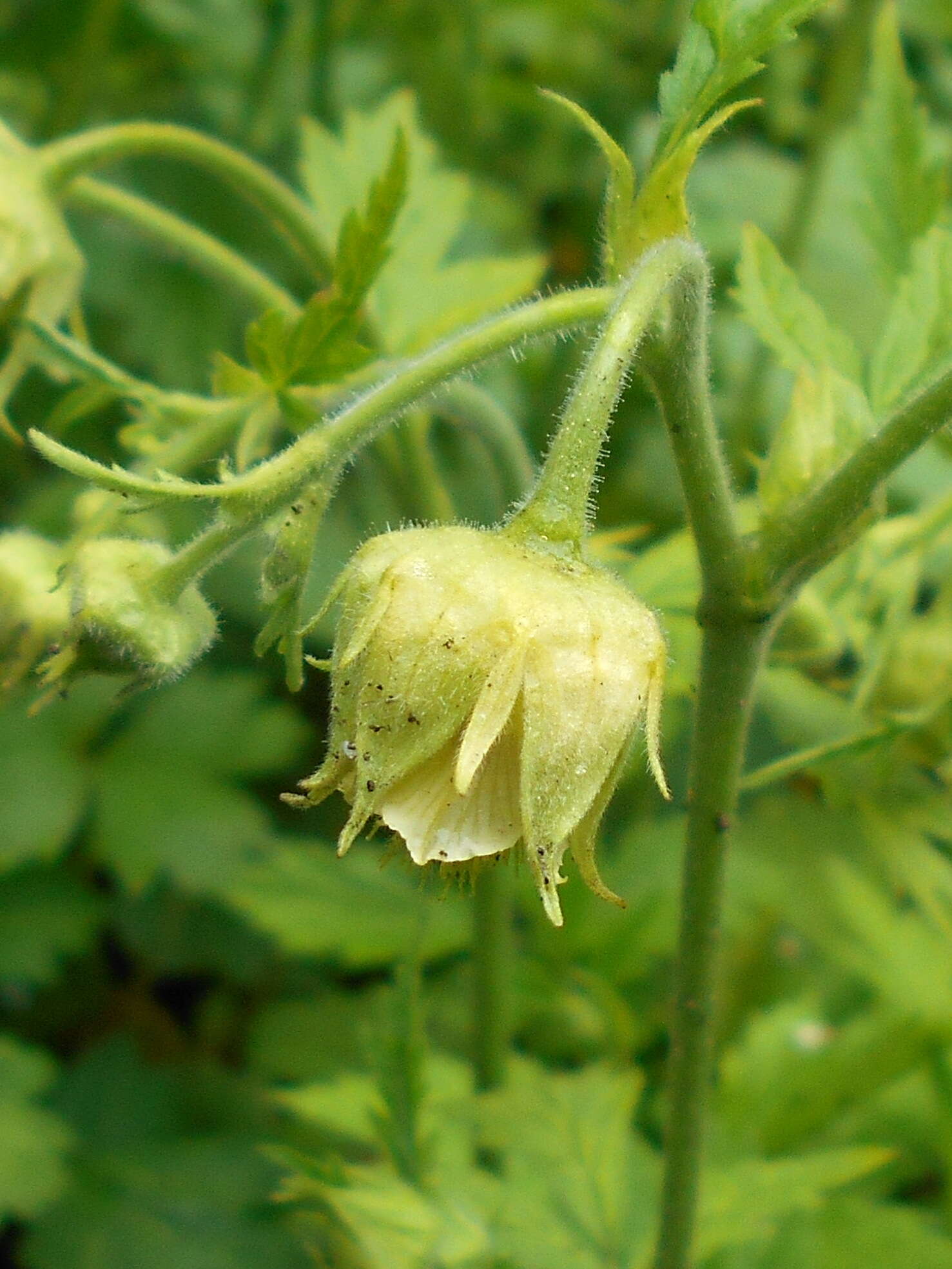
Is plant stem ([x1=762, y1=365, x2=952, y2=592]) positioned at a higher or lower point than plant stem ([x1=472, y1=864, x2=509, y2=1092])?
higher

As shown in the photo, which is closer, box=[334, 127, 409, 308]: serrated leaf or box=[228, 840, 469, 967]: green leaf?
box=[334, 127, 409, 308]: serrated leaf

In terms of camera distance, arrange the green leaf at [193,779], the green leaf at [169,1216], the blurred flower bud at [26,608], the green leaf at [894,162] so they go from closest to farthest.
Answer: the blurred flower bud at [26,608]
the green leaf at [894,162]
the green leaf at [169,1216]
the green leaf at [193,779]

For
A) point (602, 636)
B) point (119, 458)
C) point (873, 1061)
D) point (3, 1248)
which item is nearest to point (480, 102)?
point (119, 458)

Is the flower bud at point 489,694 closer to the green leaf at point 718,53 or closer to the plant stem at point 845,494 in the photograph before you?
the plant stem at point 845,494

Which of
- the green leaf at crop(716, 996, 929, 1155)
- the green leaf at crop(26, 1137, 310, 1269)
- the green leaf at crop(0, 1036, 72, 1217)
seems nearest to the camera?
the green leaf at crop(716, 996, 929, 1155)

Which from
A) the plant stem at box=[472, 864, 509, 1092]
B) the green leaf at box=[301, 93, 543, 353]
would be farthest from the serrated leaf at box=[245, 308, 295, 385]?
the plant stem at box=[472, 864, 509, 1092]

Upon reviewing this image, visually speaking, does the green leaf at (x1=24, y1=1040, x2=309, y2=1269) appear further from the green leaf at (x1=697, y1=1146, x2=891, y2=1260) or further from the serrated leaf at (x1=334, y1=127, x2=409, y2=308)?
the serrated leaf at (x1=334, y1=127, x2=409, y2=308)

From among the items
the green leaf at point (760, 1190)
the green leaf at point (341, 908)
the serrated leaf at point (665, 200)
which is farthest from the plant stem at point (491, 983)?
the serrated leaf at point (665, 200)

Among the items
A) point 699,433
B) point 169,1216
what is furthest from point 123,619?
point 169,1216
